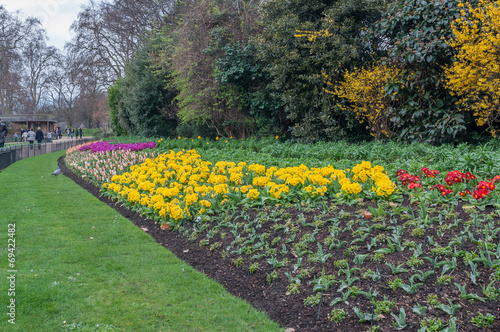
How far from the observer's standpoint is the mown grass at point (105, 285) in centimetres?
304

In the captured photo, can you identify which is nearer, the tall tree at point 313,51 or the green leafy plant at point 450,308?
the green leafy plant at point 450,308

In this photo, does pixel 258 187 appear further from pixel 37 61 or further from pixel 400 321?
pixel 37 61

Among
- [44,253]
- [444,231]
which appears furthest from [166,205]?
[444,231]

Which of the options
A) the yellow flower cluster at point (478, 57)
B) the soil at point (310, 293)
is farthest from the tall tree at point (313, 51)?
the soil at point (310, 293)

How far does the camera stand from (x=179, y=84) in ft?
49.6

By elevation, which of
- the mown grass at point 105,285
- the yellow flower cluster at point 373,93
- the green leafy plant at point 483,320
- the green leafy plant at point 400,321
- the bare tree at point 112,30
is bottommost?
the mown grass at point 105,285

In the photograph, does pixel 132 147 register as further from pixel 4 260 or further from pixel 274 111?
pixel 4 260

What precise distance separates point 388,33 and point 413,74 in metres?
1.56

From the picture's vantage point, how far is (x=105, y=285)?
12.2ft

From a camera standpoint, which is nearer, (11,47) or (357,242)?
(357,242)

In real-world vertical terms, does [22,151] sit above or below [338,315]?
above

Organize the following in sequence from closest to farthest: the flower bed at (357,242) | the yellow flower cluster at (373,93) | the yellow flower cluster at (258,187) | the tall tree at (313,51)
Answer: the flower bed at (357,242), the yellow flower cluster at (258,187), the yellow flower cluster at (373,93), the tall tree at (313,51)

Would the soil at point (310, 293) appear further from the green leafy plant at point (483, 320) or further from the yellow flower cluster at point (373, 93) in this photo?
the yellow flower cluster at point (373, 93)

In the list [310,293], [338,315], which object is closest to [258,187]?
[310,293]
